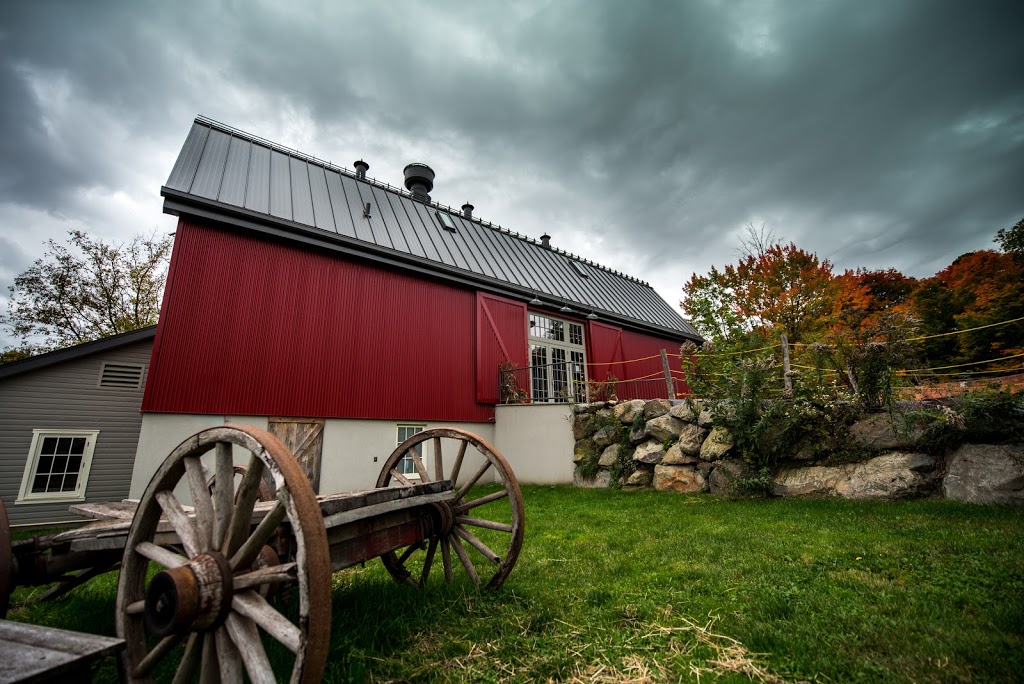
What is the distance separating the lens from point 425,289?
10602 mm

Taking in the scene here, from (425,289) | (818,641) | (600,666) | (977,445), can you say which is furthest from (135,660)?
(425,289)

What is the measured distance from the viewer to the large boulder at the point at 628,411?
8.41 metres

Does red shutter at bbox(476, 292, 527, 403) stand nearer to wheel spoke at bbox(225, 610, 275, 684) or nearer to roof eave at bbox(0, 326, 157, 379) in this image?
roof eave at bbox(0, 326, 157, 379)

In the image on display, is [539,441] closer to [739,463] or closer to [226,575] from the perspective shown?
[739,463]

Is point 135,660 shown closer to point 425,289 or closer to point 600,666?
point 600,666

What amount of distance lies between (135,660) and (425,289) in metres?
9.20

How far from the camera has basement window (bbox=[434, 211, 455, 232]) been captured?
515 inches

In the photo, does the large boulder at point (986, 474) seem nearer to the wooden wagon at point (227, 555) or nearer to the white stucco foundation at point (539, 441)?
the white stucco foundation at point (539, 441)

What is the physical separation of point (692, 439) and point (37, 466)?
11.9 metres

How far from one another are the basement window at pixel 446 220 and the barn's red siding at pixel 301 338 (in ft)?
9.86

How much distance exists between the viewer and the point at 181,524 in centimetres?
178

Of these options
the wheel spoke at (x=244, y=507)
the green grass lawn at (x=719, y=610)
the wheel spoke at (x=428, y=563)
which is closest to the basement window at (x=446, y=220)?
the green grass lawn at (x=719, y=610)

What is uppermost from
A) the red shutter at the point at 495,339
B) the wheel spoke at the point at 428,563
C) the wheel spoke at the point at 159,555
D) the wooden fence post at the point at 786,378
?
the red shutter at the point at 495,339

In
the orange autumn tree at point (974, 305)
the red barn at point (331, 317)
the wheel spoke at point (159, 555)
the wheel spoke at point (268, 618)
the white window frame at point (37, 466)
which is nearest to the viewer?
the wheel spoke at point (268, 618)
